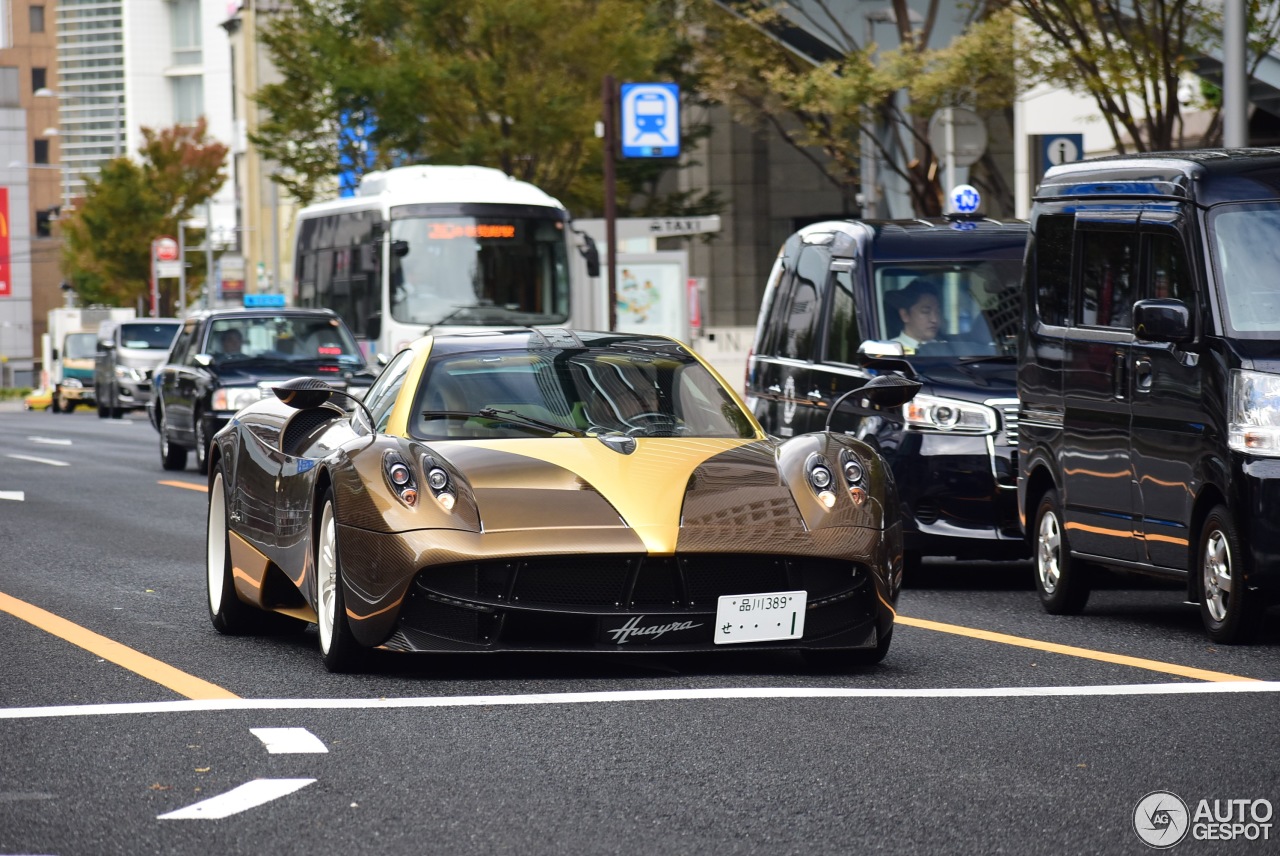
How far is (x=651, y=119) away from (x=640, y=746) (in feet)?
101

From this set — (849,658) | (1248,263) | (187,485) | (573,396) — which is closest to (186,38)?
(187,485)

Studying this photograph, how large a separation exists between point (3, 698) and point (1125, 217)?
5214 millimetres

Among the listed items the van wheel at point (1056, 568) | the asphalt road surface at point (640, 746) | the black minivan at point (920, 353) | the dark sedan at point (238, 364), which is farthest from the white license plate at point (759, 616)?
the dark sedan at point (238, 364)

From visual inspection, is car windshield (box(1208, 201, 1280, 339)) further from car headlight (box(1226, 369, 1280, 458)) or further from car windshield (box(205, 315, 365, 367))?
car windshield (box(205, 315, 365, 367))

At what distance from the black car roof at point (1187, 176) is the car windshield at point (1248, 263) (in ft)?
0.23

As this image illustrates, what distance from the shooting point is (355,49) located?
139 ft

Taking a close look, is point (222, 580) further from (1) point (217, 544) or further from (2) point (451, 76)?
(2) point (451, 76)

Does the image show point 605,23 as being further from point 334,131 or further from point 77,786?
point 77,786

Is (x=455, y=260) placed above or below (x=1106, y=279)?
above

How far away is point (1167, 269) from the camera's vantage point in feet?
31.9

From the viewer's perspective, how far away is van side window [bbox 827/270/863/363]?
1297cm

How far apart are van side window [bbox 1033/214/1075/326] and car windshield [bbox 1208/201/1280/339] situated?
122 cm

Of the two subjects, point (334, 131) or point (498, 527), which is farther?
point (334, 131)

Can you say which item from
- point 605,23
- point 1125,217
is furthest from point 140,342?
point 1125,217
